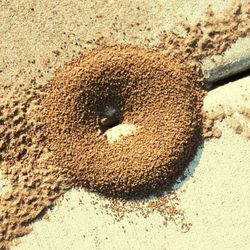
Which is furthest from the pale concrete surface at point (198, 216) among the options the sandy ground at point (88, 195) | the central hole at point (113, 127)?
the central hole at point (113, 127)

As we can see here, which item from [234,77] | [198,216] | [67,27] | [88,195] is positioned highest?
[67,27]

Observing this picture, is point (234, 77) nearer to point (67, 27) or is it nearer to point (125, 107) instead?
point (125, 107)

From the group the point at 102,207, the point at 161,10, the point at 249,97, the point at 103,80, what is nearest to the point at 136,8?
the point at 161,10

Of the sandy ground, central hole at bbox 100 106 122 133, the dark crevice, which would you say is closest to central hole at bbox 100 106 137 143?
central hole at bbox 100 106 122 133

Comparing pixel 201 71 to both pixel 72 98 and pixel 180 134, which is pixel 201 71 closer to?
pixel 180 134

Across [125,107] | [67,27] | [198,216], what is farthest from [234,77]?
[67,27]

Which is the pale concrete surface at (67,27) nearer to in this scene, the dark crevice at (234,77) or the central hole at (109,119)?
the dark crevice at (234,77)

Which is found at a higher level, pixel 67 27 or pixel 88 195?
pixel 67 27

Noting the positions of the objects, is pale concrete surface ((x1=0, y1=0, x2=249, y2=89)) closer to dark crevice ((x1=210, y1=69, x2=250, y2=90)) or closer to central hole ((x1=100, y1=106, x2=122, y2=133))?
dark crevice ((x1=210, y1=69, x2=250, y2=90))
